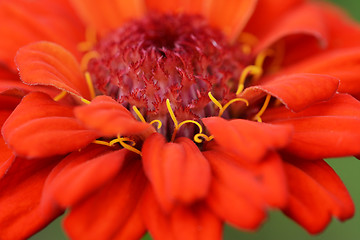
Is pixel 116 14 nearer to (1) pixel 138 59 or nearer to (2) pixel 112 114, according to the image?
(1) pixel 138 59

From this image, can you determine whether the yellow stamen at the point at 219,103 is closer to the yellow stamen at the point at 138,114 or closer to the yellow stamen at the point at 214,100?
the yellow stamen at the point at 214,100

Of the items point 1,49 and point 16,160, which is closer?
point 16,160

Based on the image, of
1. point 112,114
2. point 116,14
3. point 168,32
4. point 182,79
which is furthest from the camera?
point 116,14

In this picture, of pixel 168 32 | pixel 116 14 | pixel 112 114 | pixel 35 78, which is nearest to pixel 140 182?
pixel 112 114

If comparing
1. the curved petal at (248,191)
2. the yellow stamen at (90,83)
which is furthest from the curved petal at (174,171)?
the yellow stamen at (90,83)

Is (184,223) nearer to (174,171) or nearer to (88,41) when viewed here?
(174,171)

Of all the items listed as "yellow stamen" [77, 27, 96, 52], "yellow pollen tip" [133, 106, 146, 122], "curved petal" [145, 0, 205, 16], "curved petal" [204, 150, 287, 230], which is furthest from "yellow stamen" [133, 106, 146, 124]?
"curved petal" [145, 0, 205, 16]

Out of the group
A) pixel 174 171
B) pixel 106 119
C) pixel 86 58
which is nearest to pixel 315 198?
pixel 174 171

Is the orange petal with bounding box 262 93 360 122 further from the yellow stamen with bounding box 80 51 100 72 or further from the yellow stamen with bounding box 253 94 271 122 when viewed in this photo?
the yellow stamen with bounding box 80 51 100 72

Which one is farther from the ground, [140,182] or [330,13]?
[140,182]
